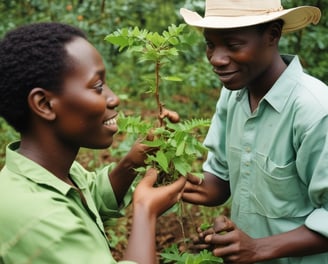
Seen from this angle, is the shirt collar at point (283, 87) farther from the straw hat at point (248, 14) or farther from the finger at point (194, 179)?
the finger at point (194, 179)

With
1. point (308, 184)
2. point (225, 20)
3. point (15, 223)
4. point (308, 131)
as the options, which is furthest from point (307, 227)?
point (15, 223)

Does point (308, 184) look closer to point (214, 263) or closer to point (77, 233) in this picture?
point (214, 263)

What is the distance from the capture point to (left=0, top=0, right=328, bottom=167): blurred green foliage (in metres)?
4.65

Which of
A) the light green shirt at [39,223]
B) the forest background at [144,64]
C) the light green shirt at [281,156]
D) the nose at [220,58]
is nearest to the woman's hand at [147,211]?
the light green shirt at [39,223]

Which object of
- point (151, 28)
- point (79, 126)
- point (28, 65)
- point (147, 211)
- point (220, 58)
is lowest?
point (151, 28)

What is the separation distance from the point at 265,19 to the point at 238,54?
7.2 inches

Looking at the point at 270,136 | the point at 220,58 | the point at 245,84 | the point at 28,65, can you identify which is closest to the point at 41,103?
the point at 28,65

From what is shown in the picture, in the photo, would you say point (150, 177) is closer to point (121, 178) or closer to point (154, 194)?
point (154, 194)

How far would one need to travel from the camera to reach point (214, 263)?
7.38 ft

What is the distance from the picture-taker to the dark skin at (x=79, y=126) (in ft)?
5.87

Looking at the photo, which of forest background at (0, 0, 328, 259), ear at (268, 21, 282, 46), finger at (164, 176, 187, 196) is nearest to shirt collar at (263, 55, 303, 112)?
ear at (268, 21, 282, 46)

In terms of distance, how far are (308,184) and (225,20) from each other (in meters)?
0.79

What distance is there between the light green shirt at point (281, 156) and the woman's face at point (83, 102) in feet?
2.45

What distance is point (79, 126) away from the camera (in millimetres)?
1848
